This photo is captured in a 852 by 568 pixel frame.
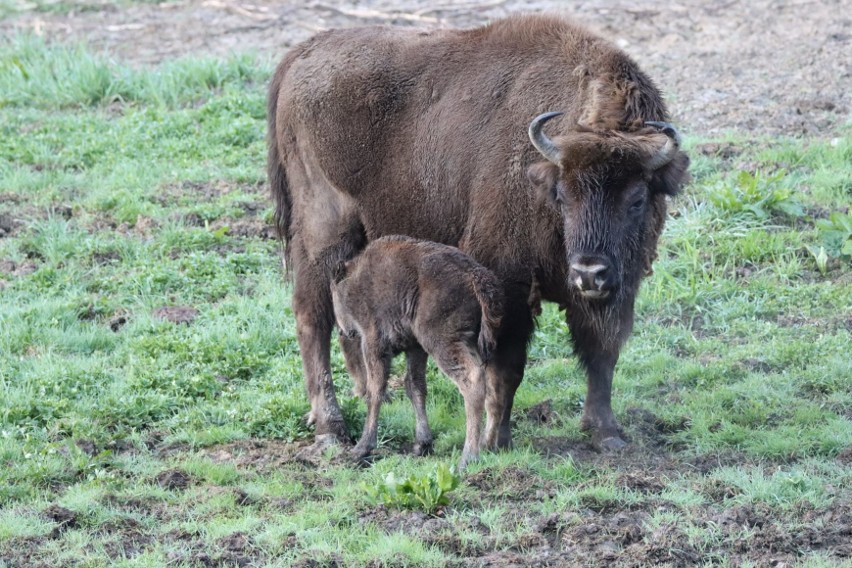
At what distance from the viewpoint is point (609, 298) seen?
7.31 m

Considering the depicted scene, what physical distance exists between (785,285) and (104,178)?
21.1 ft

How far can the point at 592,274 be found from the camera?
6.96 m

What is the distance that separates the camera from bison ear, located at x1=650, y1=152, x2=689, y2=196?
7254mm

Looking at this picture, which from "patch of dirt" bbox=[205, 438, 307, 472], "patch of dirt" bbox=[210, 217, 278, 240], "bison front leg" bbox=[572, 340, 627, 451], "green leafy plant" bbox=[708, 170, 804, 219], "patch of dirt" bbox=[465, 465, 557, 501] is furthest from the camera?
"patch of dirt" bbox=[210, 217, 278, 240]

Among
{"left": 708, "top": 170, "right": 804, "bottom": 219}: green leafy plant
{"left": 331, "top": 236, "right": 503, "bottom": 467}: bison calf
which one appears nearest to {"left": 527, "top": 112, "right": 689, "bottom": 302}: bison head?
{"left": 331, "top": 236, "right": 503, "bottom": 467}: bison calf

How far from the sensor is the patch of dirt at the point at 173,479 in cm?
709

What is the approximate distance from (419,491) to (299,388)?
2.45m

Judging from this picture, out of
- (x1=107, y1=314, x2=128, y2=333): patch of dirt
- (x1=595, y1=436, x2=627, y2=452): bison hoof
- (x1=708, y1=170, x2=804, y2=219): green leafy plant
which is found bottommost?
(x1=107, y1=314, x2=128, y2=333): patch of dirt

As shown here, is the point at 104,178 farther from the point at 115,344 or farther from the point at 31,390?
the point at 31,390

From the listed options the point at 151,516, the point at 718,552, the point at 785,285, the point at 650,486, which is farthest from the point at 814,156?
the point at 151,516

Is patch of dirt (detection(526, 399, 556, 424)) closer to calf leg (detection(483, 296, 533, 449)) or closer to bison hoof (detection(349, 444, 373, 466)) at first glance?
calf leg (detection(483, 296, 533, 449))

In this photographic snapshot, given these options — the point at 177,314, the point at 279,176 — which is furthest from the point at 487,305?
the point at 177,314

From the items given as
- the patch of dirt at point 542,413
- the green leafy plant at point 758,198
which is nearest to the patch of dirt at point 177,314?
Result: the patch of dirt at point 542,413

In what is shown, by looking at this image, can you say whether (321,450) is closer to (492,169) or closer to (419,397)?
(419,397)
